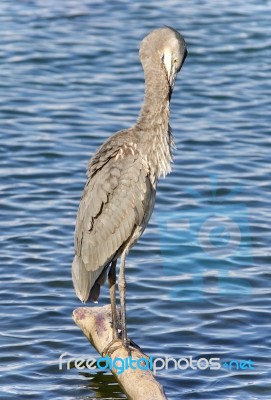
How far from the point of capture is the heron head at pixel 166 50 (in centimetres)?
744

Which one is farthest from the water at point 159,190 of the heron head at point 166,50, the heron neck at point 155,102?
the heron head at point 166,50

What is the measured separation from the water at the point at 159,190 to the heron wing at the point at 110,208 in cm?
116

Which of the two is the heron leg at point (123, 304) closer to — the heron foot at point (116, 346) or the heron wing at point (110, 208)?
the heron foot at point (116, 346)

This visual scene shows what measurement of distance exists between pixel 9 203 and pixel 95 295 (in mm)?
4055

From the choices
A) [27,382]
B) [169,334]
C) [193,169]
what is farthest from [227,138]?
[27,382]

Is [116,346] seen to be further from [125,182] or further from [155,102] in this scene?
[155,102]

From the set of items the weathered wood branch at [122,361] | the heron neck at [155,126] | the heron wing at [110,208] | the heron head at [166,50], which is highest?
the heron head at [166,50]

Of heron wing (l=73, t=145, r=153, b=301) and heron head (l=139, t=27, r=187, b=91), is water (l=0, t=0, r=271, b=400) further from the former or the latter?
heron head (l=139, t=27, r=187, b=91)

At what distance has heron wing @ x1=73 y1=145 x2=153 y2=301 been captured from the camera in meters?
7.64

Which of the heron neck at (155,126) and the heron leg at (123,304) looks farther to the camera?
the heron neck at (155,126)

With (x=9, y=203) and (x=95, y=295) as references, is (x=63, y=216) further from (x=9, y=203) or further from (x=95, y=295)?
(x=95, y=295)

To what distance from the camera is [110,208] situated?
25.4 feet

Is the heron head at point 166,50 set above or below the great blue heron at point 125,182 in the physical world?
above

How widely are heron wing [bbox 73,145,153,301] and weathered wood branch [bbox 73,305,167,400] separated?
227 millimetres
